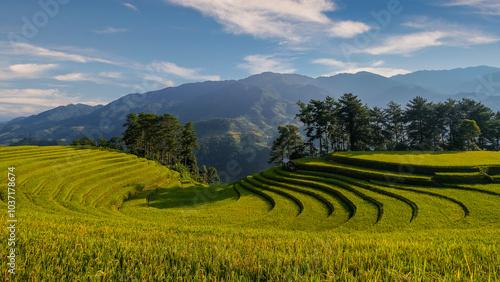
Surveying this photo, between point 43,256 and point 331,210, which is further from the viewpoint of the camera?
point 331,210

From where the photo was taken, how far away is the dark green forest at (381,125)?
48656 millimetres

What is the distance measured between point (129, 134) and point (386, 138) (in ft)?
233

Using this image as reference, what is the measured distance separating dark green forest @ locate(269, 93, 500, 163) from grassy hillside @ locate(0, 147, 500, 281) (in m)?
18.1

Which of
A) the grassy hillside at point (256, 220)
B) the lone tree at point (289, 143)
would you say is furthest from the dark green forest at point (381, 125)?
the grassy hillside at point (256, 220)

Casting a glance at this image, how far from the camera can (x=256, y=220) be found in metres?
20.0

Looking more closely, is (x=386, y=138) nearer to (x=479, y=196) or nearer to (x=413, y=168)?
(x=413, y=168)

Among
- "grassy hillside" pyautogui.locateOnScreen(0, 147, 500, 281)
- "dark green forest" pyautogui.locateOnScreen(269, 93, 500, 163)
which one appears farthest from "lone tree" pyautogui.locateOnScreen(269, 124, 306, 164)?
"grassy hillside" pyautogui.locateOnScreen(0, 147, 500, 281)

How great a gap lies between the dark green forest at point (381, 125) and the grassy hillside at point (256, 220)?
59.5ft

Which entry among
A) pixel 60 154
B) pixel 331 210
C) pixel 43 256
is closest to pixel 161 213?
pixel 331 210

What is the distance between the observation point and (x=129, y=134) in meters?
62.9

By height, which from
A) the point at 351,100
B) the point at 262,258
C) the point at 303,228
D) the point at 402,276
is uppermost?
the point at 351,100

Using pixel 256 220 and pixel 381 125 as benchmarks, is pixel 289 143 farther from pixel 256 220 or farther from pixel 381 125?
pixel 256 220

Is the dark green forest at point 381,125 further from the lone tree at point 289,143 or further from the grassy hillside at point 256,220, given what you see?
the grassy hillside at point 256,220

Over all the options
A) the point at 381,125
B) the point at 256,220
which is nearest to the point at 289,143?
the point at 381,125
